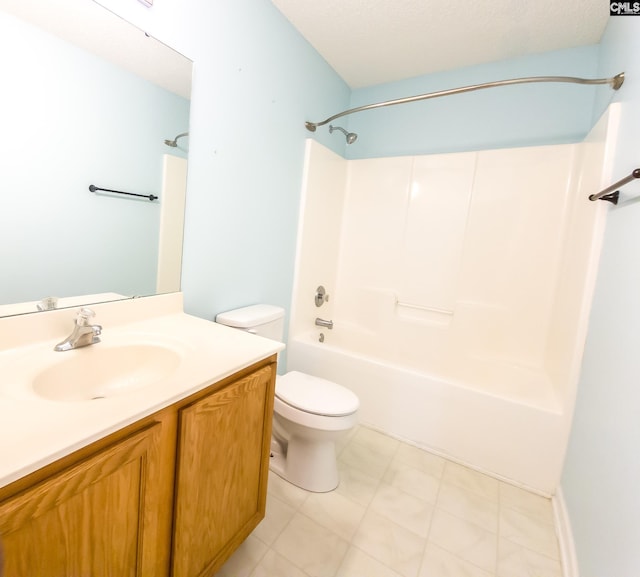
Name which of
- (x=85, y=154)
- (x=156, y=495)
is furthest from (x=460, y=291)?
(x=85, y=154)

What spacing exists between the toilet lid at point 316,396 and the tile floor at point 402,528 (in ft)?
1.43

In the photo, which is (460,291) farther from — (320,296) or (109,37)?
(109,37)

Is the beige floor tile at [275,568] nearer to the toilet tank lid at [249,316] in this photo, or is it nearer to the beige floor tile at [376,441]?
the beige floor tile at [376,441]

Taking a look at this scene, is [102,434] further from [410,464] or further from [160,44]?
[410,464]

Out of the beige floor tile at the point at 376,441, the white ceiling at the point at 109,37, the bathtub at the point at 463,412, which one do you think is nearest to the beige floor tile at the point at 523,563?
the bathtub at the point at 463,412

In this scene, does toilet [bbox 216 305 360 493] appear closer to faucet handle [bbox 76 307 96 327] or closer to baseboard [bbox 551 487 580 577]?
faucet handle [bbox 76 307 96 327]

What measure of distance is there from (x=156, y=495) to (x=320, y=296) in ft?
5.81

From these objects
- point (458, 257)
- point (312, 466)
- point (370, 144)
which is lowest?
point (312, 466)

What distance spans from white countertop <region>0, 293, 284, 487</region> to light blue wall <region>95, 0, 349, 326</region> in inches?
11.4

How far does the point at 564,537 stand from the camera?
127cm

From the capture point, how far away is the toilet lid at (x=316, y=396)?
140 cm

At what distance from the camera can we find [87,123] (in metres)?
0.98

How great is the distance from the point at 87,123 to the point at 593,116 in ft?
8.20

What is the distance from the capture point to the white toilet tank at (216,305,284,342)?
1.52 meters
